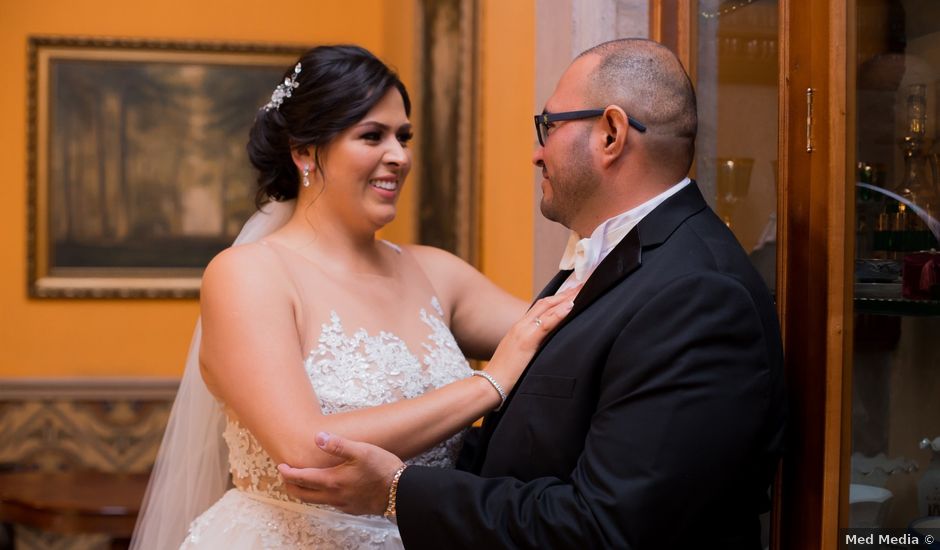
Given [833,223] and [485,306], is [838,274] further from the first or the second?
[485,306]

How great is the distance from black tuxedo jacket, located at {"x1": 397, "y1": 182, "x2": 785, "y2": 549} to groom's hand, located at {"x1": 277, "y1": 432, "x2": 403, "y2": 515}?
0.08 metres

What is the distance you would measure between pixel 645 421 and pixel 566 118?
0.63m

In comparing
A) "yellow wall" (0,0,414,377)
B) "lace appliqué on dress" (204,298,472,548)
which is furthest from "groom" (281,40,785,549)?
"yellow wall" (0,0,414,377)

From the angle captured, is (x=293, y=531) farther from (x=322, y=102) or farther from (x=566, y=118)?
(x=566, y=118)

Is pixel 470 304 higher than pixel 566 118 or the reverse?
the reverse

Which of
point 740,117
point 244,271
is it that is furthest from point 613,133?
point 244,271

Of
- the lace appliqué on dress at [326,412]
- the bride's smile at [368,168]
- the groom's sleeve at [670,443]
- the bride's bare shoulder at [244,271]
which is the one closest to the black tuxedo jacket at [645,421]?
the groom's sleeve at [670,443]

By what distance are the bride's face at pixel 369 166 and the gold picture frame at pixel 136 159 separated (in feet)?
12.1

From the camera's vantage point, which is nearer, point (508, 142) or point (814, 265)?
point (814, 265)

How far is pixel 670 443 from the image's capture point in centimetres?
154

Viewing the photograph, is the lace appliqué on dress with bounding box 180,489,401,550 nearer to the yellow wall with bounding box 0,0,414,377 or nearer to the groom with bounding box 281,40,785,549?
the groom with bounding box 281,40,785,549

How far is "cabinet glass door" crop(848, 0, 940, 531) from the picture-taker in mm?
1507

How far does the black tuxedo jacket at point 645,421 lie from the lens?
155 cm

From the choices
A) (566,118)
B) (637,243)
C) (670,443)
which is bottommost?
(670,443)
